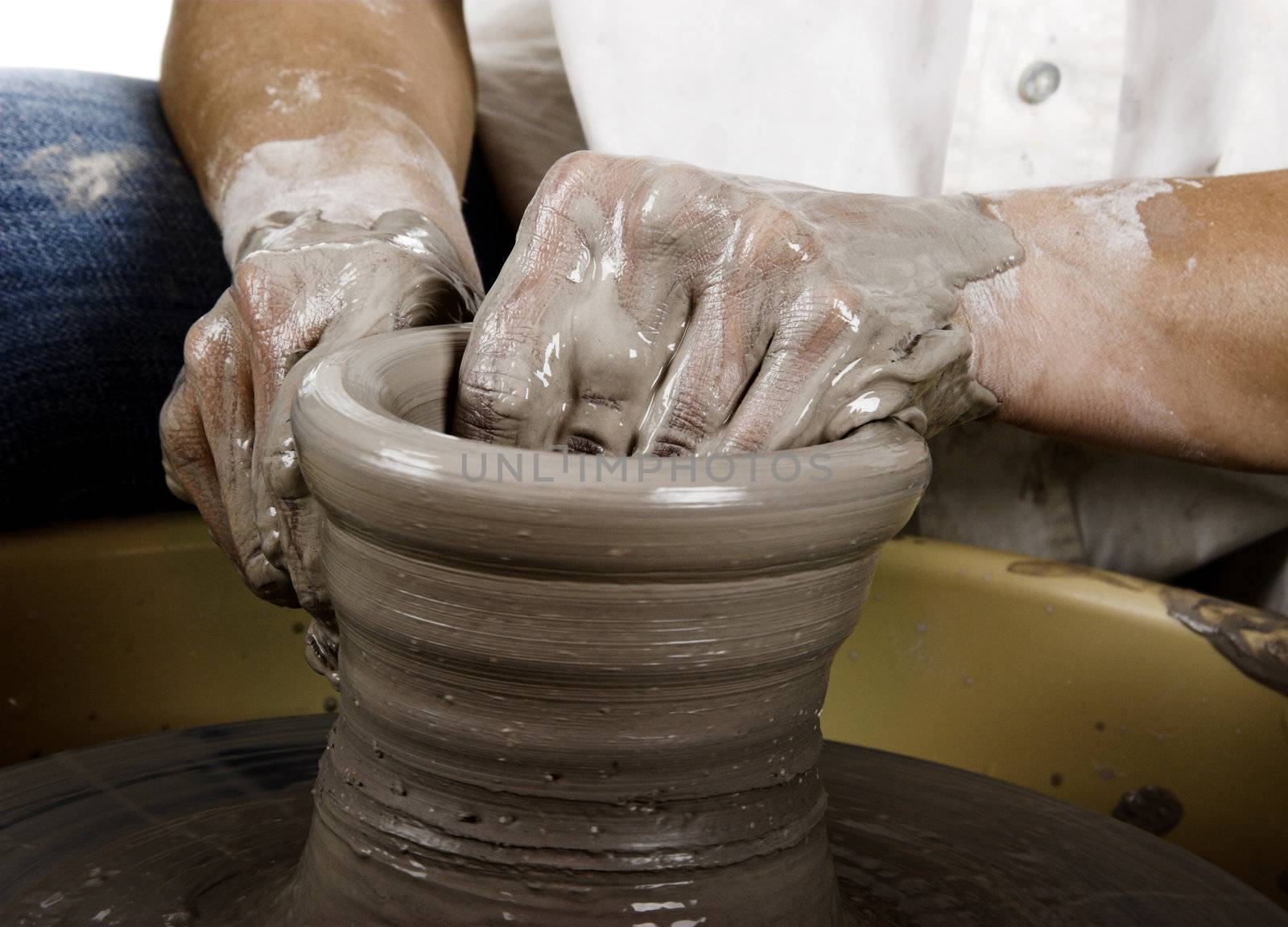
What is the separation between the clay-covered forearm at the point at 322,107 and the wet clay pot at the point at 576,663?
46 centimetres

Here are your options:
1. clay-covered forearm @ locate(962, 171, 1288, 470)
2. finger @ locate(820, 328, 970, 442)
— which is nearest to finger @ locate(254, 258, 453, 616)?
finger @ locate(820, 328, 970, 442)

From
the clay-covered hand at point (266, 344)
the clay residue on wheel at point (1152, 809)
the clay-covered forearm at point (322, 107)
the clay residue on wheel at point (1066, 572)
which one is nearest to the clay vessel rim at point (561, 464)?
the clay-covered hand at point (266, 344)

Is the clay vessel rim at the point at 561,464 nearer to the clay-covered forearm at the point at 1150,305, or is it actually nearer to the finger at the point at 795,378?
the finger at the point at 795,378

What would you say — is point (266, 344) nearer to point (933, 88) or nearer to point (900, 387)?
point (900, 387)

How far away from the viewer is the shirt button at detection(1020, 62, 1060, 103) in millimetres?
1131

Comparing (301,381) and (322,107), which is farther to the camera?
(322,107)

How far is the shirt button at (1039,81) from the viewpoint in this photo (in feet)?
3.71

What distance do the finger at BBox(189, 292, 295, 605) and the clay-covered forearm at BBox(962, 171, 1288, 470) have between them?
51 centimetres

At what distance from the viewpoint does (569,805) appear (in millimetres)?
542

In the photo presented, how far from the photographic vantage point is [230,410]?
0.78 meters

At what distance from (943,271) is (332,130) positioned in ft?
1.95

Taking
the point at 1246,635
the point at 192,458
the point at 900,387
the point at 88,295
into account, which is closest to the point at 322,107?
the point at 88,295

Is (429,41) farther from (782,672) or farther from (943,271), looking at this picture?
(782,672)

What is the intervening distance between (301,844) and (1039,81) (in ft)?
3.00
